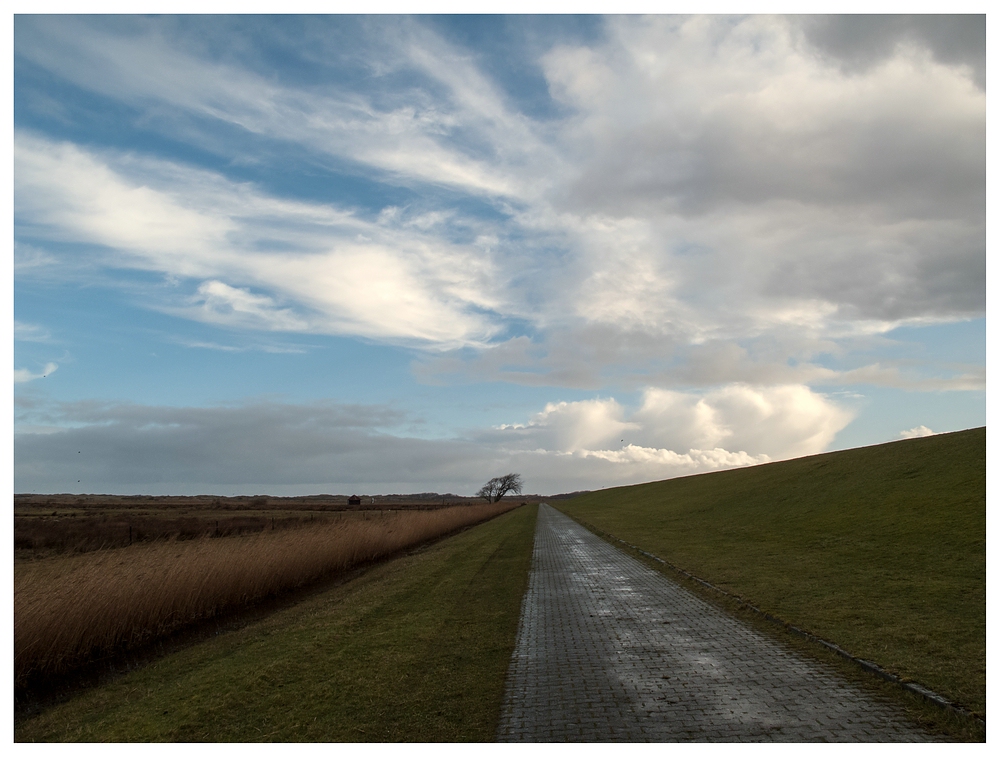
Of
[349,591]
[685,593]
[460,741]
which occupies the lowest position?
[349,591]

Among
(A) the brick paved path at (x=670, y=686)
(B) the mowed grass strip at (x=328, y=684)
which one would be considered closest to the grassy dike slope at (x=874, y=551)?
(A) the brick paved path at (x=670, y=686)

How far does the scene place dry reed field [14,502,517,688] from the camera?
33.3 feet

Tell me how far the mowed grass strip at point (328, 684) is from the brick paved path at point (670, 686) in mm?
479

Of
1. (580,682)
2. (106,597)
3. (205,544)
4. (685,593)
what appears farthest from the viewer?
(205,544)

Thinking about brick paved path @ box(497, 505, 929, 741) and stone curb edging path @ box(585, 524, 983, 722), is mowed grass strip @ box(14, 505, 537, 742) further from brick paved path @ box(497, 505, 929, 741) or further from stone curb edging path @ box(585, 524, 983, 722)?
stone curb edging path @ box(585, 524, 983, 722)

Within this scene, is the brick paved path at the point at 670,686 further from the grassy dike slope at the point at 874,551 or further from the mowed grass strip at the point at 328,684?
the grassy dike slope at the point at 874,551

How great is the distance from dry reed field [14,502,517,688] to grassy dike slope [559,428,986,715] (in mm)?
11385

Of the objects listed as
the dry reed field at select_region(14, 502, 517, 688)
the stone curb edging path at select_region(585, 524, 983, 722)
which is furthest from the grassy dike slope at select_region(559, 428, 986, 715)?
the dry reed field at select_region(14, 502, 517, 688)

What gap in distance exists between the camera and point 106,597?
A: 11.6 metres

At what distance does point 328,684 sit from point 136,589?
6944 mm
